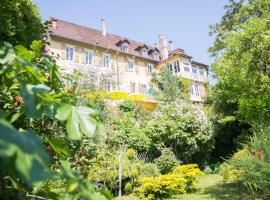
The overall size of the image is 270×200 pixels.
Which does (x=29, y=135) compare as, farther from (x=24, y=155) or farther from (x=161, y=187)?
(x=161, y=187)

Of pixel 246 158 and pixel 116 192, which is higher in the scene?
pixel 246 158

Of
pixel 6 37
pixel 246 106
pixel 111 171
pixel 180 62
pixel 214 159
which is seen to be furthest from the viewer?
pixel 180 62

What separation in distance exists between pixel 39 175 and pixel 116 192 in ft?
43.0

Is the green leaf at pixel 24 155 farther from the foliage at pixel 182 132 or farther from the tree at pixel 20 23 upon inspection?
the foliage at pixel 182 132

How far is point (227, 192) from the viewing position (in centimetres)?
1152

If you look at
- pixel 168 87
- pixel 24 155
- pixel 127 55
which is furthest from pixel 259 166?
pixel 127 55

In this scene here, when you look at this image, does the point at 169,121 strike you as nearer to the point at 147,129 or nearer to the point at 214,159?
the point at 147,129

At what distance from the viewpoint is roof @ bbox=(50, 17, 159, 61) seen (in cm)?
3456

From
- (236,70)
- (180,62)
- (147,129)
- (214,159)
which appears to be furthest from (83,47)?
(236,70)

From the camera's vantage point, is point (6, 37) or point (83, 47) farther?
point (83, 47)

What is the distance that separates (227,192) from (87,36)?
31.2 m

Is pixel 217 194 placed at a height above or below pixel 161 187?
below

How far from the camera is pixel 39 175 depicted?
721mm

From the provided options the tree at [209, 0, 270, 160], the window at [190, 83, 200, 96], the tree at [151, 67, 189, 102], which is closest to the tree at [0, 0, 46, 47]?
the tree at [209, 0, 270, 160]
